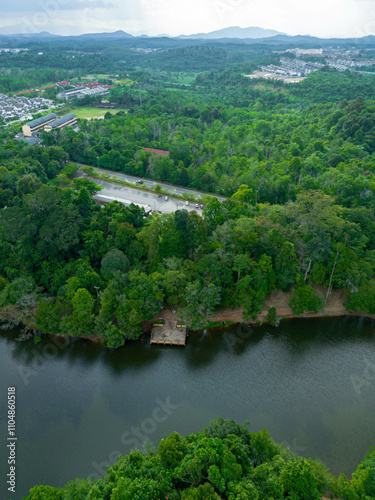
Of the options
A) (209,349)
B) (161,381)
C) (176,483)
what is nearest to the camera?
(176,483)

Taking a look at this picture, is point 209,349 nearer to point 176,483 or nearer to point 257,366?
point 257,366

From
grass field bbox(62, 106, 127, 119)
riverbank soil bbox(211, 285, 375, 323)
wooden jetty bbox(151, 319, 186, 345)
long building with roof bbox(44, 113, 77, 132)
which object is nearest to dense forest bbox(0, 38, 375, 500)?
riverbank soil bbox(211, 285, 375, 323)

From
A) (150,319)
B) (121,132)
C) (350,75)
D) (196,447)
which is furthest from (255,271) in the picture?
(350,75)

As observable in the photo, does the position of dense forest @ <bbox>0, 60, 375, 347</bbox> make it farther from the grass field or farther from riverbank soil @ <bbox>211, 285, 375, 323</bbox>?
the grass field

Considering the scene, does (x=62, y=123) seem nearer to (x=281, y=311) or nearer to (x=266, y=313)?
(x=266, y=313)

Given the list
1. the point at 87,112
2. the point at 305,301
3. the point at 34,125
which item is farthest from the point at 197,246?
the point at 87,112

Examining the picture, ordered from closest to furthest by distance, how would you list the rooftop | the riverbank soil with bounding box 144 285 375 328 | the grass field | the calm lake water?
the calm lake water < the riverbank soil with bounding box 144 285 375 328 < the rooftop < the grass field
